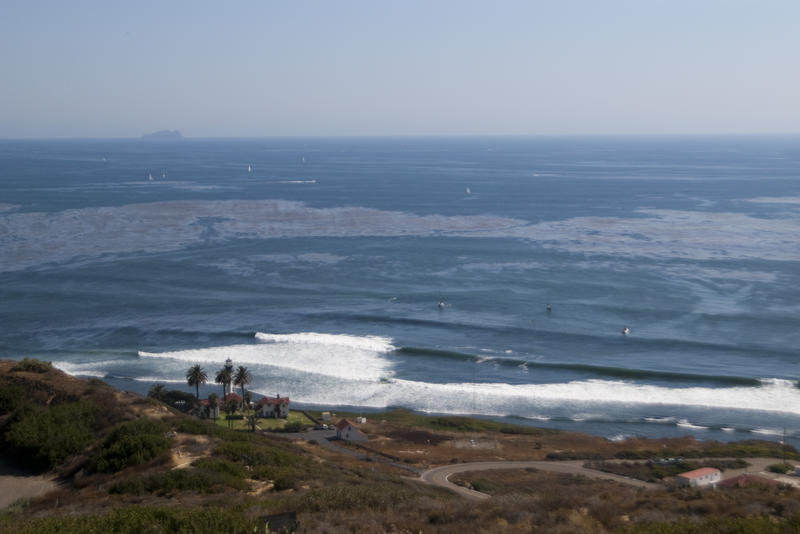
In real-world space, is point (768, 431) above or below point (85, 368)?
below

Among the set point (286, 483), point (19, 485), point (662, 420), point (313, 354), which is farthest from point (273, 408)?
point (662, 420)

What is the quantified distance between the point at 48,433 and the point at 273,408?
54.8 feet

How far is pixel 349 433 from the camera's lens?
120ft

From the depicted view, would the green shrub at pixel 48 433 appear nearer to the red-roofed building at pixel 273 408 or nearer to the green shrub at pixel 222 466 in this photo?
the green shrub at pixel 222 466

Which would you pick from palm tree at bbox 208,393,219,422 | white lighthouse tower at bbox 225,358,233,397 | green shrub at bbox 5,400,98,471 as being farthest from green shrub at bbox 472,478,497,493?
white lighthouse tower at bbox 225,358,233,397

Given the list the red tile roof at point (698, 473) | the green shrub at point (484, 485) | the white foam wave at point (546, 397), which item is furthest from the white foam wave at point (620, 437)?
the green shrub at point (484, 485)

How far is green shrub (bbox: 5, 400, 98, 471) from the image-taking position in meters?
23.6

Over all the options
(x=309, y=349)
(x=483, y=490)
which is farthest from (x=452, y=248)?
(x=483, y=490)

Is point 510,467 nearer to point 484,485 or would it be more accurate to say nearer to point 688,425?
point 484,485

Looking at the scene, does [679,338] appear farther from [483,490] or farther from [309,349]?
[483,490]

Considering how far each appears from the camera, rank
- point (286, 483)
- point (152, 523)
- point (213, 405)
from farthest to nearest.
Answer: point (213, 405)
point (286, 483)
point (152, 523)

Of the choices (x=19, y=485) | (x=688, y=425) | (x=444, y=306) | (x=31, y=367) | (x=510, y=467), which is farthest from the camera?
(x=444, y=306)

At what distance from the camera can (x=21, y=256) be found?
77.9 metres

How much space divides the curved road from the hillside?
80 centimetres
